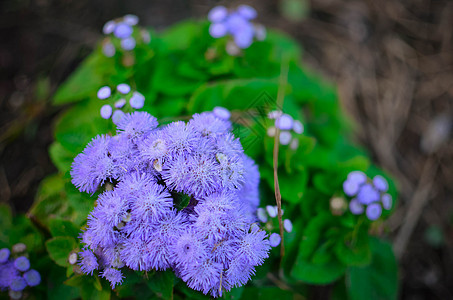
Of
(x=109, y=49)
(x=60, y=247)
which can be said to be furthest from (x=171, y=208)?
(x=109, y=49)

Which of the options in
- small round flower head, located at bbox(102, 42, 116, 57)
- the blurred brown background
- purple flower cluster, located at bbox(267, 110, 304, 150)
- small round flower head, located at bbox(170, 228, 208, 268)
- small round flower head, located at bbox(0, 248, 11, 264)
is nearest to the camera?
small round flower head, located at bbox(170, 228, 208, 268)

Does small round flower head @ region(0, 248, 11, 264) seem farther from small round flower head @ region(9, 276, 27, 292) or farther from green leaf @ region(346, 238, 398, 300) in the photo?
green leaf @ region(346, 238, 398, 300)

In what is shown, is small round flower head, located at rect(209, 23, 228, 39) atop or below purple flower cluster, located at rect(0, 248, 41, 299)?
atop

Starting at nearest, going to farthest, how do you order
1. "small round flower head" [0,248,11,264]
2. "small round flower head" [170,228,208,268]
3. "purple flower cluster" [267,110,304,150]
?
"small round flower head" [170,228,208,268]
"small round flower head" [0,248,11,264]
"purple flower cluster" [267,110,304,150]

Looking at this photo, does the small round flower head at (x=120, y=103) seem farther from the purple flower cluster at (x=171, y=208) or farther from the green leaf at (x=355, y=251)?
the green leaf at (x=355, y=251)

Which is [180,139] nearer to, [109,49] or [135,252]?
[135,252]

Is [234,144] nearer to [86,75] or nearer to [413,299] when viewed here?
[86,75]

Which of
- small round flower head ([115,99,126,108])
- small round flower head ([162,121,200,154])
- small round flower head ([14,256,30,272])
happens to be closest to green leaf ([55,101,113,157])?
small round flower head ([115,99,126,108])
